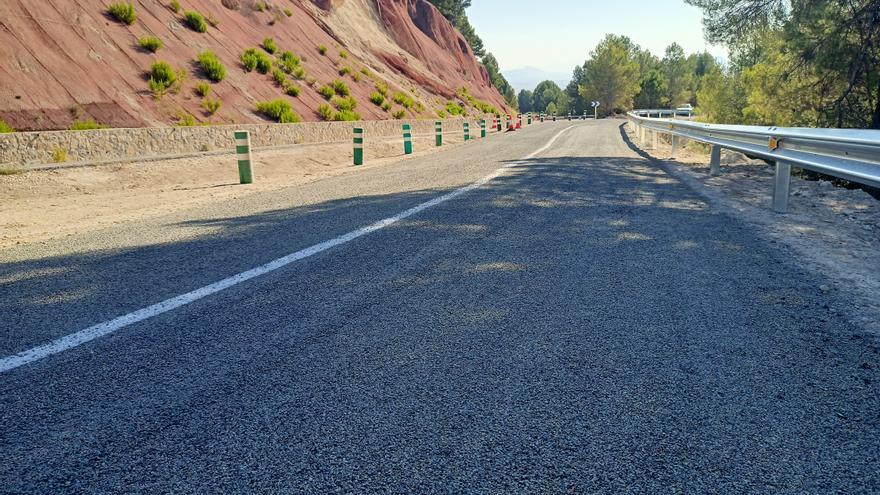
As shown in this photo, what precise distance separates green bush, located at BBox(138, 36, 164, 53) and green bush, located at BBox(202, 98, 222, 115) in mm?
Result: 2446

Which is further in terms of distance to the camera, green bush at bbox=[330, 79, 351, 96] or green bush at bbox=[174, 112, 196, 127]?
green bush at bbox=[330, 79, 351, 96]

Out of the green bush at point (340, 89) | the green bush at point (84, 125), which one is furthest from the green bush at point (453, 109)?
the green bush at point (84, 125)

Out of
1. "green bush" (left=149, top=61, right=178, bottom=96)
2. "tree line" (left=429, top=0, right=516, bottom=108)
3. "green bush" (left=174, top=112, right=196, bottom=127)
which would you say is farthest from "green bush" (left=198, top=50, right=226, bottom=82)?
"tree line" (left=429, top=0, right=516, bottom=108)

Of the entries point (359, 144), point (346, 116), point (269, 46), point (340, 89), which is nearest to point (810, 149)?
point (359, 144)

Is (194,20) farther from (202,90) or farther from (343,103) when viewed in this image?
(343,103)

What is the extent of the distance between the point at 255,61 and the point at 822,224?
70.6 ft

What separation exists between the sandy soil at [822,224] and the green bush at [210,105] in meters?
14.0

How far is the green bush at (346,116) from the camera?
2491 centimetres

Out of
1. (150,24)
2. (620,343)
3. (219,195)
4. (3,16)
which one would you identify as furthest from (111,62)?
(620,343)

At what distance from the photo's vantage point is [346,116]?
2541 centimetres

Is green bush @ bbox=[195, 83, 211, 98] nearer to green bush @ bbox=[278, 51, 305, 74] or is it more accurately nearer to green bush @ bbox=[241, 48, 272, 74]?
green bush @ bbox=[241, 48, 272, 74]

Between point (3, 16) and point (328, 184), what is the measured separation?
11380 millimetres

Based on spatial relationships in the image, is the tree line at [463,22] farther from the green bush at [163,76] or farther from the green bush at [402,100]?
the green bush at [163,76]

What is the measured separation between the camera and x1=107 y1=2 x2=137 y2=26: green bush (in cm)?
1850
